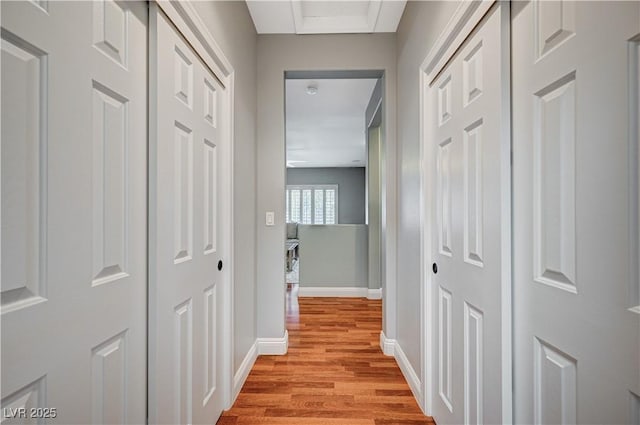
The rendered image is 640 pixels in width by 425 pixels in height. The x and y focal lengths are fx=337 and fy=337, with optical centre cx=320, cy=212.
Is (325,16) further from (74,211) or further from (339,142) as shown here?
(339,142)

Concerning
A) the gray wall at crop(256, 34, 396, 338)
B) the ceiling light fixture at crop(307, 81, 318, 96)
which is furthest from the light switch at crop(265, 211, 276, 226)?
the ceiling light fixture at crop(307, 81, 318, 96)

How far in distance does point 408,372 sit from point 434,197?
3.98ft

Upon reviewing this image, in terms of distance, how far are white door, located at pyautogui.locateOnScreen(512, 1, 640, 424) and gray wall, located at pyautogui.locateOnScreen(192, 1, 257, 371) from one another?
1476 millimetres

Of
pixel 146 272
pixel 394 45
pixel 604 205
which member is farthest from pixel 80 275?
pixel 394 45

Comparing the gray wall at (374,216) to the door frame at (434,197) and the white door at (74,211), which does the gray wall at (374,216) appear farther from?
the white door at (74,211)

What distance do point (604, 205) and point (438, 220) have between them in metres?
0.97

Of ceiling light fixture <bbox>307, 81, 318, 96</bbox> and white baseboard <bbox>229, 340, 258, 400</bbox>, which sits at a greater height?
ceiling light fixture <bbox>307, 81, 318, 96</bbox>

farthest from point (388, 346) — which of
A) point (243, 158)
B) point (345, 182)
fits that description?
point (345, 182)

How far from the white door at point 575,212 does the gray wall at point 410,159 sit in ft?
2.86

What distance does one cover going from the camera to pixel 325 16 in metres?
2.56

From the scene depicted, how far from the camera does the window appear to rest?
10.5m

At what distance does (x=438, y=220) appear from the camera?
1.75m

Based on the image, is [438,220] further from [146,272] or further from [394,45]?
[394,45]

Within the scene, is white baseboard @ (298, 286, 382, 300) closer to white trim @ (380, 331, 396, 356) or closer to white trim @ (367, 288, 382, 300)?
white trim @ (367, 288, 382, 300)
